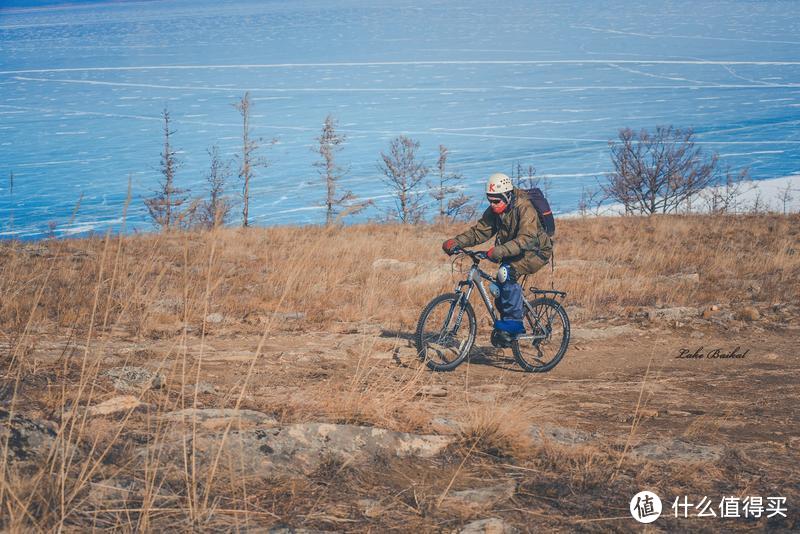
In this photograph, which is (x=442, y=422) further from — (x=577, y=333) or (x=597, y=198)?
(x=597, y=198)

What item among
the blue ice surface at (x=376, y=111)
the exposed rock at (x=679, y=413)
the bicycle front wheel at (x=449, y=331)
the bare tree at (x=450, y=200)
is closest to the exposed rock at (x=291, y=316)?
the bicycle front wheel at (x=449, y=331)

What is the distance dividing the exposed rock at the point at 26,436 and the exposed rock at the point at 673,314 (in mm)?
8387

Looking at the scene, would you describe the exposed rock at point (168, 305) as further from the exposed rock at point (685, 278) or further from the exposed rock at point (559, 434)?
the exposed rock at point (685, 278)

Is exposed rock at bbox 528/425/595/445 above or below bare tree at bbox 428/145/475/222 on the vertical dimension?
below

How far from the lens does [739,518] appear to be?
459 centimetres

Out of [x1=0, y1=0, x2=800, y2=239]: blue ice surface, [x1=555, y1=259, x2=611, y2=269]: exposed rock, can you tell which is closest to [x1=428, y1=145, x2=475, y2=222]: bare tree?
[x1=0, y1=0, x2=800, y2=239]: blue ice surface

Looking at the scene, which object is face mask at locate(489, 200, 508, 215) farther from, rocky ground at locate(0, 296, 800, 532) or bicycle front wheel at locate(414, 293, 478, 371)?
rocky ground at locate(0, 296, 800, 532)

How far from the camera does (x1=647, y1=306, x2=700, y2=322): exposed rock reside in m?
11.0

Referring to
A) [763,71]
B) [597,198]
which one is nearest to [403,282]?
[597,198]

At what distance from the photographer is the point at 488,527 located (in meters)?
4.32

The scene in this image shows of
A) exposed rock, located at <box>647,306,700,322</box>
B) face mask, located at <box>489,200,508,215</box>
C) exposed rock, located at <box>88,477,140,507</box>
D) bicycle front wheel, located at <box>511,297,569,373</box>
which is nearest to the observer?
exposed rock, located at <box>88,477,140,507</box>

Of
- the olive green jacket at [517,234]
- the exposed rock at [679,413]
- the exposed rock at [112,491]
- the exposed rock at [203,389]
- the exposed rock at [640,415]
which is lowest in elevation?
the exposed rock at [679,413]

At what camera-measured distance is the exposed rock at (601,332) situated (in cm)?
1030

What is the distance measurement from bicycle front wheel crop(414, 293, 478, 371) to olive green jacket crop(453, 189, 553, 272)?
0.66 metres
